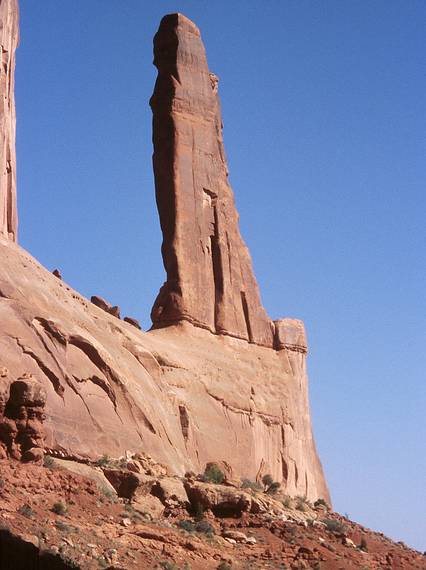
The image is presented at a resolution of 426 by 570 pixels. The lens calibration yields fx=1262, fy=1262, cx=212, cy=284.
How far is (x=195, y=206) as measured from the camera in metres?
49.2

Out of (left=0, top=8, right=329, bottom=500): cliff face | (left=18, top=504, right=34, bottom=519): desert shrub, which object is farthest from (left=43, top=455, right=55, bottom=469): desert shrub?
(left=18, top=504, right=34, bottom=519): desert shrub

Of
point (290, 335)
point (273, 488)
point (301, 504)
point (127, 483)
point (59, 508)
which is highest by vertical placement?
point (290, 335)

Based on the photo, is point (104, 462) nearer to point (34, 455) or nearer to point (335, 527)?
point (34, 455)

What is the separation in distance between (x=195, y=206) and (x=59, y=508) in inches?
886

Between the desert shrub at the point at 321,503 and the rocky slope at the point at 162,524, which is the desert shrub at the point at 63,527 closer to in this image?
the rocky slope at the point at 162,524

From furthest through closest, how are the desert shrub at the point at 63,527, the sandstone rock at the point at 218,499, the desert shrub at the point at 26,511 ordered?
the sandstone rock at the point at 218,499 < the desert shrub at the point at 63,527 < the desert shrub at the point at 26,511

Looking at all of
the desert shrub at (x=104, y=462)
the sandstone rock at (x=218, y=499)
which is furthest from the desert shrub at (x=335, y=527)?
the desert shrub at (x=104, y=462)

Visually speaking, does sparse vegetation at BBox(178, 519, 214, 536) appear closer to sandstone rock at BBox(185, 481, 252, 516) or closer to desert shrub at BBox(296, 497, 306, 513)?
sandstone rock at BBox(185, 481, 252, 516)

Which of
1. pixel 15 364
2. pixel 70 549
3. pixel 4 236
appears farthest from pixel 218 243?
pixel 70 549

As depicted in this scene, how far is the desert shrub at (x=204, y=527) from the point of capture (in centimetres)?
3247

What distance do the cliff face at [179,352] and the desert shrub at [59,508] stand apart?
5.42ft

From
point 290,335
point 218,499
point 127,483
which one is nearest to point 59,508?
point 127,483

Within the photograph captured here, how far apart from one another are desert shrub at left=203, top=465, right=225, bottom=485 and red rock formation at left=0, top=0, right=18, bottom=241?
9833mm

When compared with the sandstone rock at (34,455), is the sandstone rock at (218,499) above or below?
below
